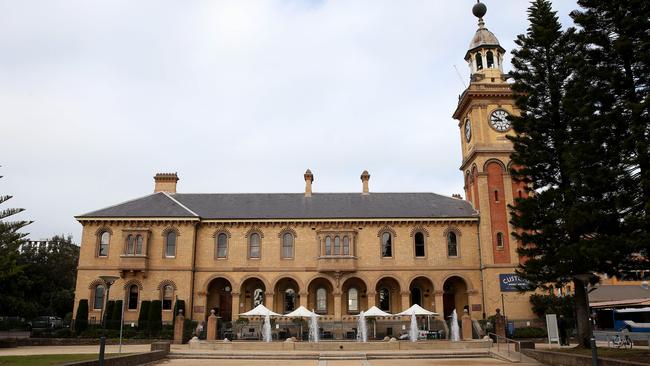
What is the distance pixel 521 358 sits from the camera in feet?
72.8

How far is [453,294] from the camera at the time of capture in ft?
129

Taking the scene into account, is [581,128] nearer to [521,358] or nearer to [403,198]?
[521,358]

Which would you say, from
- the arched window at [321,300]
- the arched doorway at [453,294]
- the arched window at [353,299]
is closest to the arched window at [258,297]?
the arched window at [321,300]

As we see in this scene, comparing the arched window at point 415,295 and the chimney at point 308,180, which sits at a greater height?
the chimney at point 308,180

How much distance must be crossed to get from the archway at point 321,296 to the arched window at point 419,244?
23.8 feet

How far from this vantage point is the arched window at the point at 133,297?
121 feet

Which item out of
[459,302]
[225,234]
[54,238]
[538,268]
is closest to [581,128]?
[538,268]

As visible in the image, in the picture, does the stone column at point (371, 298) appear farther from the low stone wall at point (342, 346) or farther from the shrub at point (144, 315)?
the shrub at point (144, 315)

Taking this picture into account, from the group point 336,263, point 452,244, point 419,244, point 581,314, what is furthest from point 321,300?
point 581,314

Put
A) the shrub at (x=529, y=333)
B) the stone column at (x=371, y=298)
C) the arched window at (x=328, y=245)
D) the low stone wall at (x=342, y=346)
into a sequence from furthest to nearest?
the arched window at (x=328, y=245) → the stone column at (x=371, y=298) → the shrub at (x=529, y=333) → the low stone wall at (x=342, y=346)

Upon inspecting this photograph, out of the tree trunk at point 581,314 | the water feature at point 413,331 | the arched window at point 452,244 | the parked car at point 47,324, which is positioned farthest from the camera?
the parked car at point 47,324

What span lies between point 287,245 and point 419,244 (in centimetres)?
1034

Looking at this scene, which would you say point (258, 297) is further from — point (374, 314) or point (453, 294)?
point (453, 294)

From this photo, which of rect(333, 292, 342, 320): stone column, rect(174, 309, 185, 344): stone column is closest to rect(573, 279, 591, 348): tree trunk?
rect(333, 292, 342, 320): stone column
